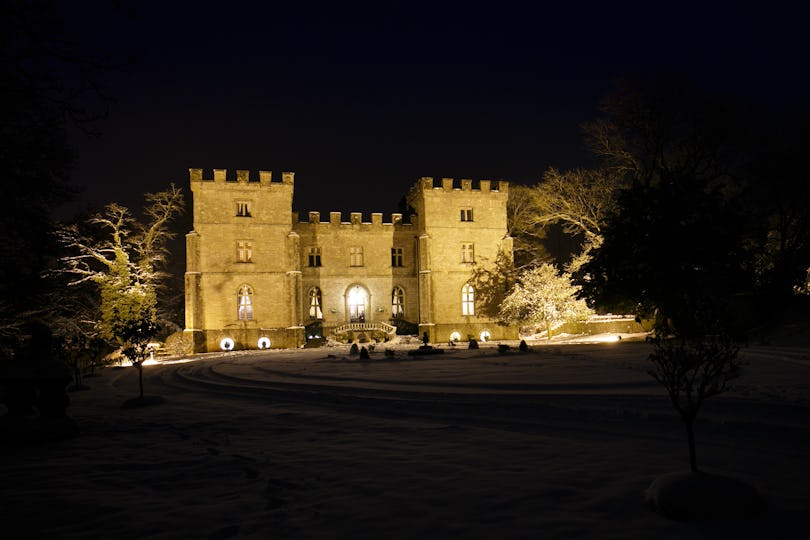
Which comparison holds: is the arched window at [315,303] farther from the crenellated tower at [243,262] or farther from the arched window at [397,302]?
the arched window at [397,302]

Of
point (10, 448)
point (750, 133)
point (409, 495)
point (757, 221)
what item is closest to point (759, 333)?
point (757, 221)

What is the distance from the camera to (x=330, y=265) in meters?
35.2

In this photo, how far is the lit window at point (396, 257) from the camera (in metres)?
36.5

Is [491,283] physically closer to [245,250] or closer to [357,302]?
[357,302]

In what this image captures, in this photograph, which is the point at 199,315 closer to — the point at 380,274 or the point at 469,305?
the point at 380,274

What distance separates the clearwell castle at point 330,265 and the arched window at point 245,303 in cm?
6

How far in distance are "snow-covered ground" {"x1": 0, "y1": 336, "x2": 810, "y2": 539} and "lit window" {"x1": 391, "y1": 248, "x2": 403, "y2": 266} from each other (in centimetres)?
2378

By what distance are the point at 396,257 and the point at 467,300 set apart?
594 cm

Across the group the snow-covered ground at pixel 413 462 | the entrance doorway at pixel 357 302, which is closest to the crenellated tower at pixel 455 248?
the entrance doorway at pixel 357 302

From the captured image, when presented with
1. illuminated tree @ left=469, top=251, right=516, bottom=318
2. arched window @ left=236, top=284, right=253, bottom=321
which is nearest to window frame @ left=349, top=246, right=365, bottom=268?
arched window @ left=236, top=284, right=253, bottom=321

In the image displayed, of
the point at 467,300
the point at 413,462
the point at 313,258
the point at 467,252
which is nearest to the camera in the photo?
the point at 413,462

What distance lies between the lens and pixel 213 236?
31922mm

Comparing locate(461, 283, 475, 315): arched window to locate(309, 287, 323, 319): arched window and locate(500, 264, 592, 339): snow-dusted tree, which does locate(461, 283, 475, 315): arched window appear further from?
locate(309, 287, 323, 319): arched window

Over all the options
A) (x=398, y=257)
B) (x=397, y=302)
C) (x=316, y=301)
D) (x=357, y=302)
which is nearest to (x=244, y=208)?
(x=316, y=301)
